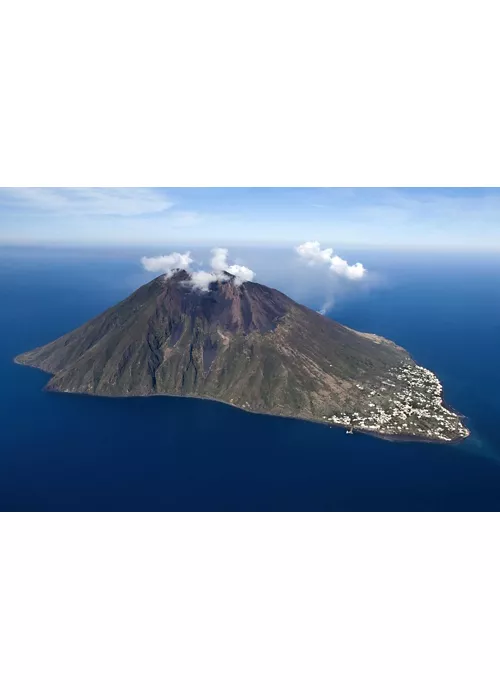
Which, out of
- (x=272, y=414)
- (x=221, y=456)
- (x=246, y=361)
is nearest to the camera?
(x=221, y=456)

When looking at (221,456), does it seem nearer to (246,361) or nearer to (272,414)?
(272,414)

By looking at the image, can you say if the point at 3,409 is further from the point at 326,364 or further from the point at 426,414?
the point at 426,414

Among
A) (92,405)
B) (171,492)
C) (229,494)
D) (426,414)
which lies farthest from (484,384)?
(92,405)

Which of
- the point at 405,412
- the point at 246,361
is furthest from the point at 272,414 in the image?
the point at 405,412

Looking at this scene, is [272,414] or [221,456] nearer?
[221,456]

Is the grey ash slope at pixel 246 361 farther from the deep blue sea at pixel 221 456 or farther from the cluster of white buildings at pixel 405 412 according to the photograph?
the deep blue sea at pixel 221 456

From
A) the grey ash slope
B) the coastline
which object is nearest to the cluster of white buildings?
the grey ash slope

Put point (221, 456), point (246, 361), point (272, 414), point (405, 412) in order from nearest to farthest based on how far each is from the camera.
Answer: point (221, 456) → point (405, 412) → point (272, 414) → point (246, 361)

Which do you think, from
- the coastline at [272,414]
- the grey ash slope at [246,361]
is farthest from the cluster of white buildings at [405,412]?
the coastline at [272,414]
